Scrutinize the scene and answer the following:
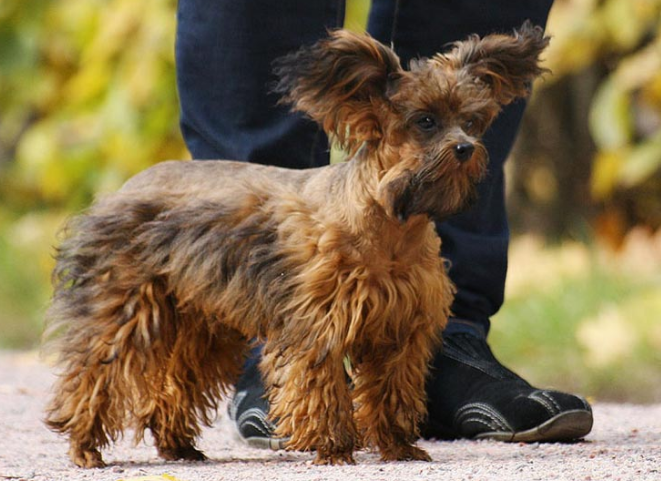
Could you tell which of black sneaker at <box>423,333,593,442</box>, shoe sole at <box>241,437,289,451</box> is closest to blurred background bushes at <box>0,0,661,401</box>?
black sneaker at <box>423,333,593,442</box>

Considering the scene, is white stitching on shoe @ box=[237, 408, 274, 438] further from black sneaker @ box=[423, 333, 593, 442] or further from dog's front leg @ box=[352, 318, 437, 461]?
black sneaker @ box=[423, 333, 593, 442]

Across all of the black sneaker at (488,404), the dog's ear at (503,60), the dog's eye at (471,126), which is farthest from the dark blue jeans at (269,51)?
the dog's eye at (471,126)

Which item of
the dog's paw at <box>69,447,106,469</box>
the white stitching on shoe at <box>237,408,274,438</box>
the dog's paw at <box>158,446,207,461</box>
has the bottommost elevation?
the dog's paw at <box>69,447,106,469</box>

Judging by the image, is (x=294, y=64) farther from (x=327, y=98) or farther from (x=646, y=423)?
(x=646, y=423)

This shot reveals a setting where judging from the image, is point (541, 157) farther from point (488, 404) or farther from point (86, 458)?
point (86, 458)

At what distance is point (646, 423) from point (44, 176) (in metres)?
5.94

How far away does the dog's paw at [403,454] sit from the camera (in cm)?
353

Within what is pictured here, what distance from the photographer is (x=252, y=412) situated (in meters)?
4.01

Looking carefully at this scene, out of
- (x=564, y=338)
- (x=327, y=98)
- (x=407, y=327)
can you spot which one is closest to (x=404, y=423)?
(x=407, y=327)

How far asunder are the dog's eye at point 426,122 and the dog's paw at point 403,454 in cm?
94

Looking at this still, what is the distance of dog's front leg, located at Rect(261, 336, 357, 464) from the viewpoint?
3.34m

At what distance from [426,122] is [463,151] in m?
0.13

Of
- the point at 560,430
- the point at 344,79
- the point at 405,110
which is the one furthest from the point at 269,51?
the point at 560,430

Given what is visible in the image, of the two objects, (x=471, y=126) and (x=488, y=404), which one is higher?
(x=471, y=126)
